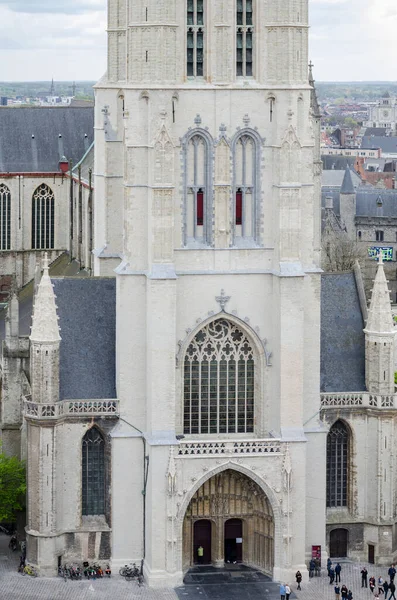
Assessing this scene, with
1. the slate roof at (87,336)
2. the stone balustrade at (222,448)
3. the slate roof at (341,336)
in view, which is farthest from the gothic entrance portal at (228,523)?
the slate roof at (87,336)

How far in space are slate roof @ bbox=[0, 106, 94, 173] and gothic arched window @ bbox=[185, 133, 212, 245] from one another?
1740 inches

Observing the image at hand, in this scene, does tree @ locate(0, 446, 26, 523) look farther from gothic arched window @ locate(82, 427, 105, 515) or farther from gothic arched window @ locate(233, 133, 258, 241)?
gothic arched window @ locate(233, 133, 258, 241)

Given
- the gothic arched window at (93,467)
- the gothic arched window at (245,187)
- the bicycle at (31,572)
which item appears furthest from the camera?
the gothic arched window at (93,467)

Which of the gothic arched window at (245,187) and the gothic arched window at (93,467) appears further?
the gothic arched window at (93,467)

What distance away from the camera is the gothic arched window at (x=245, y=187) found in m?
76.8

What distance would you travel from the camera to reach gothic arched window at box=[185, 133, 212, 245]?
250 ft

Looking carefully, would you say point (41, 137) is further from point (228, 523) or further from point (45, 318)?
point (228, 523)

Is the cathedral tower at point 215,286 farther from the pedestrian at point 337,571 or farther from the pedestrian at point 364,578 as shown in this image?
the pedestrian at point 364,578

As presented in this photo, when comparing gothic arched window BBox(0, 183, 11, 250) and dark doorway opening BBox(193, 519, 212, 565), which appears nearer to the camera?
dark doorway opening BBox(193, 519, 212, 565)

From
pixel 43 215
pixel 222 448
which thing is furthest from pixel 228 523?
pixel 43 215

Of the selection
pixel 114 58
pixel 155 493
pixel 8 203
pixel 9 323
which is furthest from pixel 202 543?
pixel 8 203

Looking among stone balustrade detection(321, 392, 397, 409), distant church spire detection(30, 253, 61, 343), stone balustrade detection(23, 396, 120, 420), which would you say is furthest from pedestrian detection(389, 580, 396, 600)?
distant church spire detection(30, 253, 61, 343)

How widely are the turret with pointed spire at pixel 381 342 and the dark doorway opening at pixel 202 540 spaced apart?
36.5ft

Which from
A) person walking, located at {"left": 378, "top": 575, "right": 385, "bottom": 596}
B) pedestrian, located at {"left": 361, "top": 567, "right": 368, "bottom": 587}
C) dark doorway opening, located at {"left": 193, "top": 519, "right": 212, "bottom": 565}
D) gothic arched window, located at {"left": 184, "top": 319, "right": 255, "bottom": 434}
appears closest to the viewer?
person walking, located at {"left": 378, "top": 575, "right": 385, "bottom": 596}
